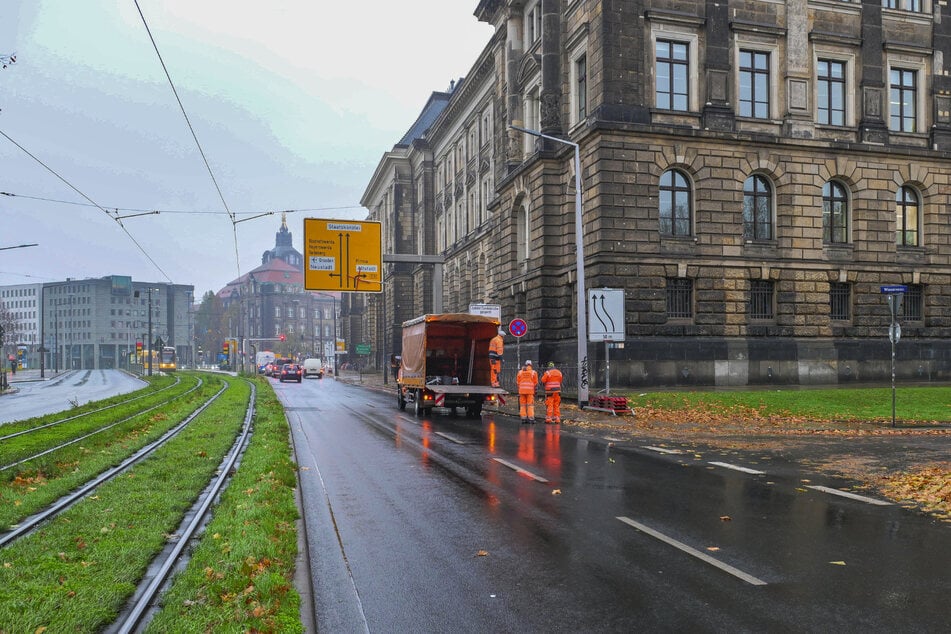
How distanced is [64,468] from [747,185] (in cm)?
2826

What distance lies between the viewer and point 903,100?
34406mm

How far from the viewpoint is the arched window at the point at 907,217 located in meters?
34.2

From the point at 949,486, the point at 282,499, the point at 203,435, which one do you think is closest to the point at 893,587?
the point at 949,486

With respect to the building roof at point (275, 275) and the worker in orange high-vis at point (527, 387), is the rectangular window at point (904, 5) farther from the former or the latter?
the building roof at point (275, 275)

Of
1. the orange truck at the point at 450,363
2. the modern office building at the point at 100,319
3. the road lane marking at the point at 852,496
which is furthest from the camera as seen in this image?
the modern office building at the point at 100,319

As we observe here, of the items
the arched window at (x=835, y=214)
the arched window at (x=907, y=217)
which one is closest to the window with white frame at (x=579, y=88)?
the arched window at (x=835, y=214)

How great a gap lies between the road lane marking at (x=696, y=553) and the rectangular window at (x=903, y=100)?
32431 mm

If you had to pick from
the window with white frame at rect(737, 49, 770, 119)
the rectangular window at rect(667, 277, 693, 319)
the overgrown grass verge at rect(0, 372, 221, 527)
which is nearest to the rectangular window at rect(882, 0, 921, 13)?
the window with white frame at rect(737, 49, 770, 119)

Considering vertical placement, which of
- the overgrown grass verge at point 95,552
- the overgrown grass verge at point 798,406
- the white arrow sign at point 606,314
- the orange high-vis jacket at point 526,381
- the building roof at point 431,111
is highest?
the building roof at point 431,111

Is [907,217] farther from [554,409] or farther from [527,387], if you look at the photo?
[527,387]

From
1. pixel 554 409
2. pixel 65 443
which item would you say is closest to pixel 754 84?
pixel 554 409

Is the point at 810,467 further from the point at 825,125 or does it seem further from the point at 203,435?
the point at 825,125

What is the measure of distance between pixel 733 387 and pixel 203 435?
2121 centimetres

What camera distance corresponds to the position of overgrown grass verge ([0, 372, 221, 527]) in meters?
8.73
